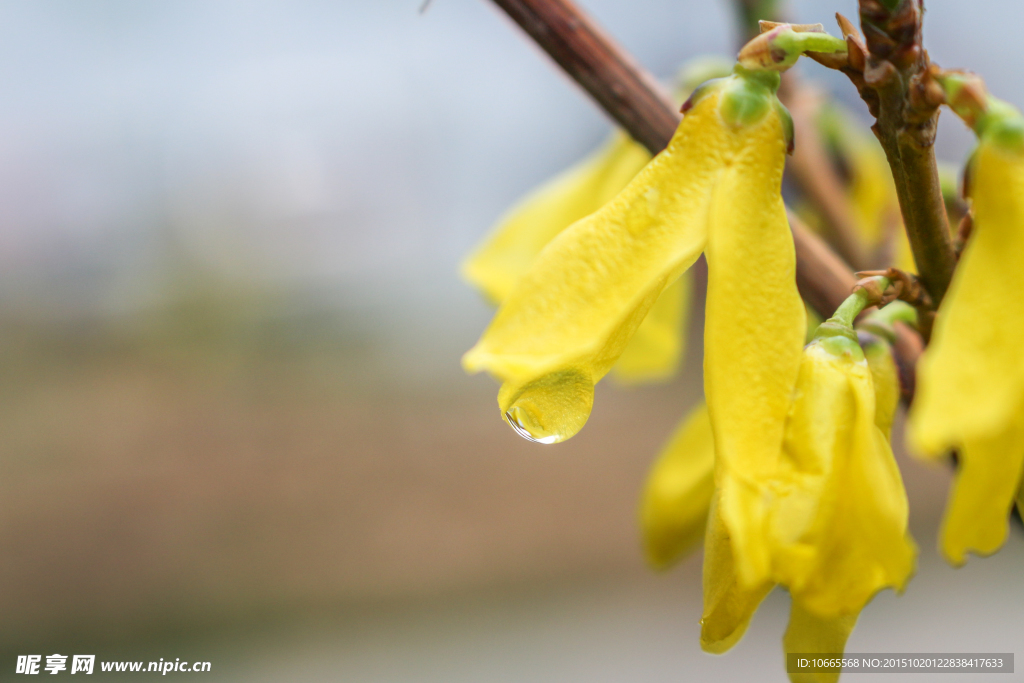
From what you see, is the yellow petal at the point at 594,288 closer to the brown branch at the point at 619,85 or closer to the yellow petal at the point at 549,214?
the brown branch at the point at 619,85

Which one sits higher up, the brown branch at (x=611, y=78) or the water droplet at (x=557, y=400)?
the brown branch at (x=611, y=78)

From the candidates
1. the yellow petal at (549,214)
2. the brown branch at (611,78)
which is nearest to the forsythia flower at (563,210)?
the yellow petal at (549,214)

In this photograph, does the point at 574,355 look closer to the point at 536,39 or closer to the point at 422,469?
the point at 536,39

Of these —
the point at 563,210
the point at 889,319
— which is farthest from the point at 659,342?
the point at 889,319

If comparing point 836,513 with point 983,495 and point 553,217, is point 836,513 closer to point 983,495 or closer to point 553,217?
point 983,495

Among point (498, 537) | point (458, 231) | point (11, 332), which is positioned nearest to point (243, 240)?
point (11, 332)

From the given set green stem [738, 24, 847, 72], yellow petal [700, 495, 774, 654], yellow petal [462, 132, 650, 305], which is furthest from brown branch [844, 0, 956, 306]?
yellow petal [462, 132, 650, 305]
